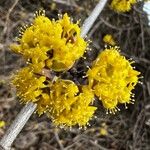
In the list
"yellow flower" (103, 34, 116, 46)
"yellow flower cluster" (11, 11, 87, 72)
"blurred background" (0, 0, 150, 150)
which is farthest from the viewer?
"yellow flower" (103, 34, 116, 46)

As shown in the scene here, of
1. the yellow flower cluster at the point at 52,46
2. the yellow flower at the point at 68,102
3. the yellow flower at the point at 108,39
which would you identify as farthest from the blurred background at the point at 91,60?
the yellow flower cluster at the point at 52,46

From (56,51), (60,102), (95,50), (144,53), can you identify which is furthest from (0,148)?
(144,53)

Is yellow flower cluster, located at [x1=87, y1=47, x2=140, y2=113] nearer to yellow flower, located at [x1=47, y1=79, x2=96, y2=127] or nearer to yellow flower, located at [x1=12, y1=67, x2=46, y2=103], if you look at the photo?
yellow flower, located at [x1=47, y1=79, x2=96, y2=127]

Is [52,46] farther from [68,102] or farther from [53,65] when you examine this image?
[68,102]

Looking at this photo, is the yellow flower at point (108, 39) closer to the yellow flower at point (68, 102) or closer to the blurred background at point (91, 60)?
the blurred background at point (91, 60)

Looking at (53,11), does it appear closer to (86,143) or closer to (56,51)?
(86,143)

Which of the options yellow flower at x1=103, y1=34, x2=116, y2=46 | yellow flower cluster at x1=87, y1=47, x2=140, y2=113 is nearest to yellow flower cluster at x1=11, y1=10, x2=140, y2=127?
yellow flower cluster at x1=87, y1=47, x2=140, y2=113
